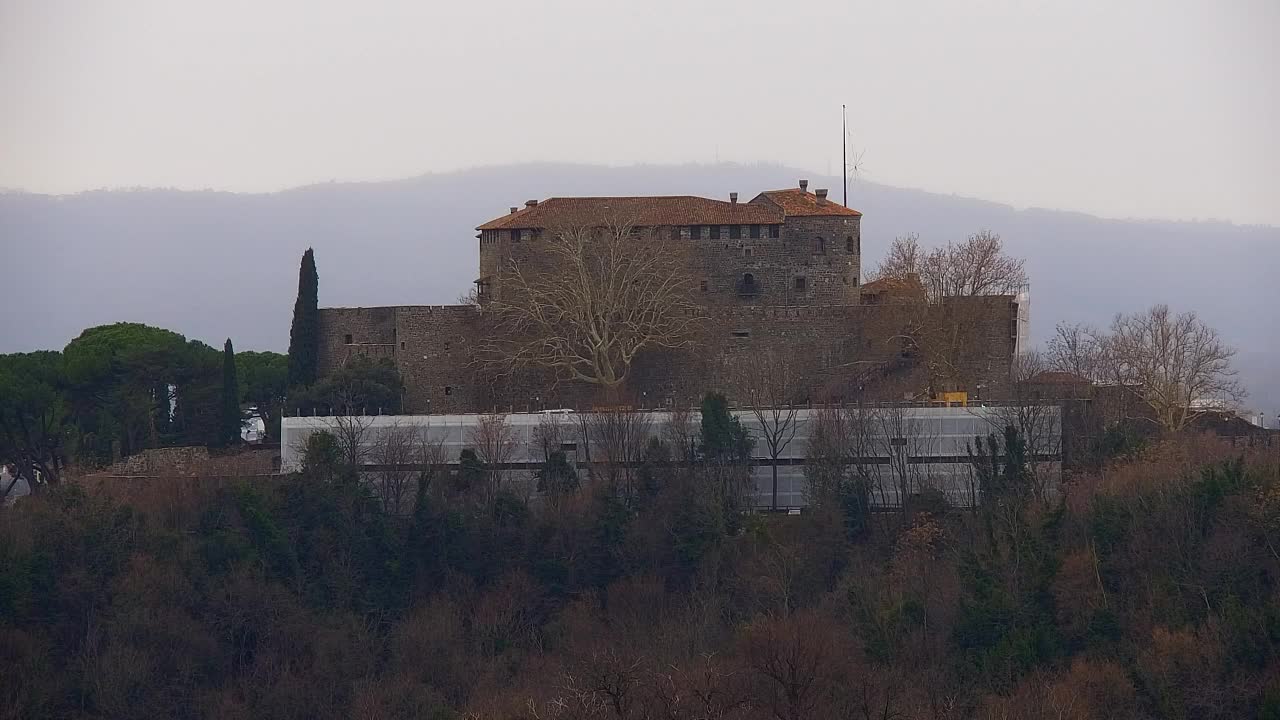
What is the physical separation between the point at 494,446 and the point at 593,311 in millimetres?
4464

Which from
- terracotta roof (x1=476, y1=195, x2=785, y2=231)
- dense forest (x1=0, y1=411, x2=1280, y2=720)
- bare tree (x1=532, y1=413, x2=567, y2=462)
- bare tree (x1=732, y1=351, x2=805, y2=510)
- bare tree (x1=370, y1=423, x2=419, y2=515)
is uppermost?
terracotta roof (x1=476, y1=195, x2=785, y2=231)

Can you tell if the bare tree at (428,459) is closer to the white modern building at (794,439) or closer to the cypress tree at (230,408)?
the white modern building at (794,439)

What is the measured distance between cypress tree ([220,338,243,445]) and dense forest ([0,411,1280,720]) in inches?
139

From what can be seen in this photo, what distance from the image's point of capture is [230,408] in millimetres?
56938

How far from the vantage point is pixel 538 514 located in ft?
178

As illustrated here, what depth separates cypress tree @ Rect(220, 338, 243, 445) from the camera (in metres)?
56.9

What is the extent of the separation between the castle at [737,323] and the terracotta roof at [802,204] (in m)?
0.12

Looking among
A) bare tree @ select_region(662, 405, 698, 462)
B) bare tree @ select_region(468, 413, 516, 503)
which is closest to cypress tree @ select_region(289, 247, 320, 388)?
bare tree @ select_region(468, 413, 516, 503)

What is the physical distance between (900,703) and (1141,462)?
11.5 m

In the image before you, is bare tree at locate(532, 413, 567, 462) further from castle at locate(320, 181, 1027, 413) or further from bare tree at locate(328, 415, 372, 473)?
bare tree at locate(328, 415, 372, 473)

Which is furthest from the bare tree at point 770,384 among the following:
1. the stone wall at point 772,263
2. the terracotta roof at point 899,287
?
the terracotta roof at point 899,287

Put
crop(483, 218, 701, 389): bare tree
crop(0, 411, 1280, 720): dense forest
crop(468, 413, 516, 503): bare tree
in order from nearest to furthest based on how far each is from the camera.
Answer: crop(0, 411, 1280, 720): dense forest < crop(468, 413, 516, 503): bare tree < crop(483, 218, 701, 389): bare tree

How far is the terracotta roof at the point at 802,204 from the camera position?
202 feet

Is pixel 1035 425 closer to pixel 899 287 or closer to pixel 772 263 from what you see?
pixel 899 287
